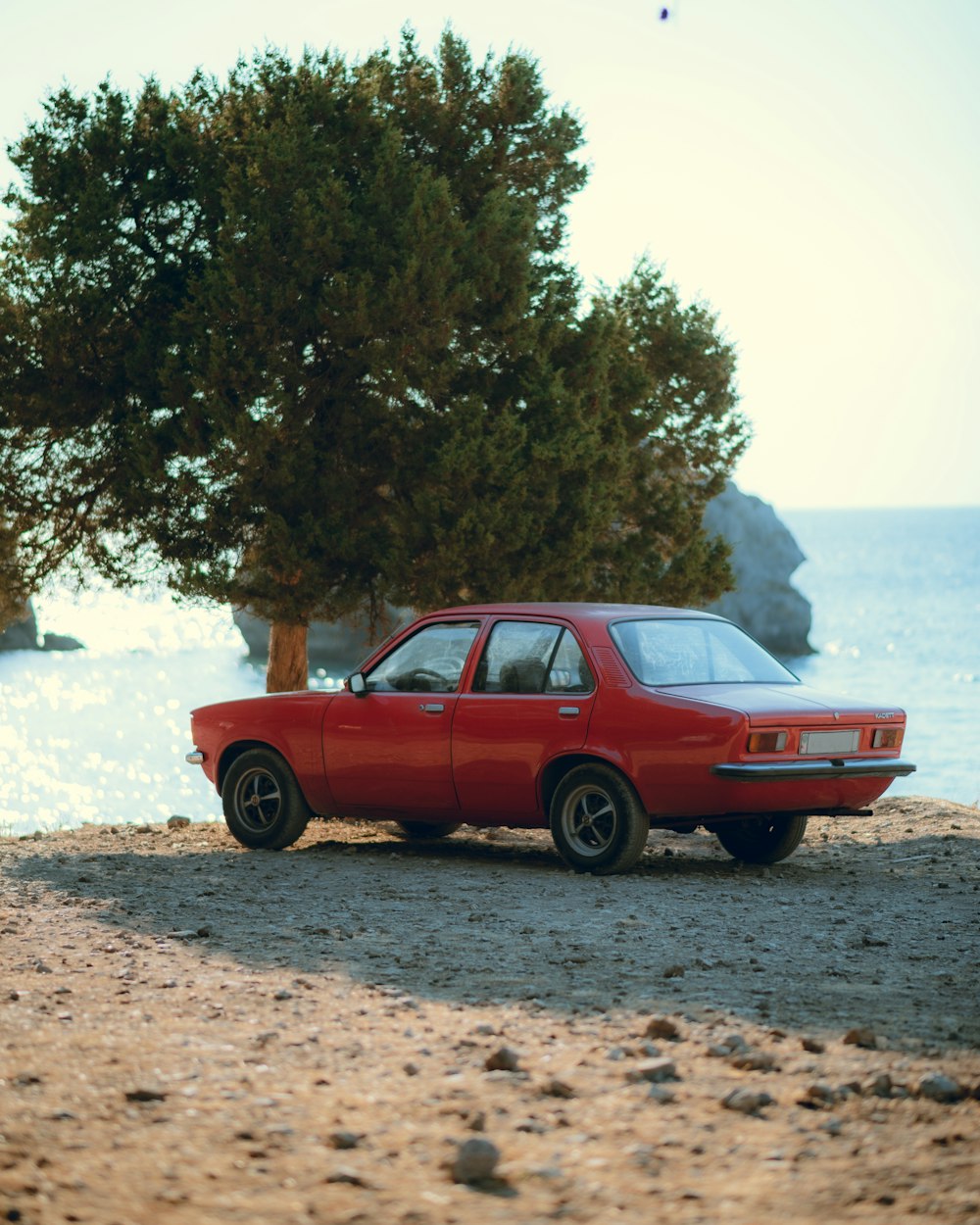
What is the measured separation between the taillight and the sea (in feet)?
24.0

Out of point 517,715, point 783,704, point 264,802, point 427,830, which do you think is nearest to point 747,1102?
point 783,704

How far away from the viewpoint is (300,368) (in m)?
15.4

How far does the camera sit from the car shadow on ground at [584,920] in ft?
19.6

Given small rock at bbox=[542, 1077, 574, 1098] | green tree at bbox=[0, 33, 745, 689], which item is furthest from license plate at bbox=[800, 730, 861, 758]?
green tree at bbox=[0, 33, 745, 689]

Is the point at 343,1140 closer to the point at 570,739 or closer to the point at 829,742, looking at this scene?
the point at 570,739

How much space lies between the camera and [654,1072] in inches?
183

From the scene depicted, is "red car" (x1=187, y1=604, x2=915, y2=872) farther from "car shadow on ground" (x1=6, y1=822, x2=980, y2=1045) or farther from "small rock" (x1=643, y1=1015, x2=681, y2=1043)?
"small rock" (x1=643, y1=1015, x2=681, y2=1043)

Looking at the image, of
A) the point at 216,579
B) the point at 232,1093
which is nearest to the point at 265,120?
the point at 216,579

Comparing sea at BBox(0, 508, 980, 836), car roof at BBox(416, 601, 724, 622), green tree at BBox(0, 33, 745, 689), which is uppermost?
green tree at BBox(0, 33, 745, 689)

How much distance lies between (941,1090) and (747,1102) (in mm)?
579

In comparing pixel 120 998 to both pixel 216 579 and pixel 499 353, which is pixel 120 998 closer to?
pixel 216 579

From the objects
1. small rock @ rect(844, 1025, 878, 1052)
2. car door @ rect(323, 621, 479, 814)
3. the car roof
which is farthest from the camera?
car door @ rect(323, 621, 479, 814)

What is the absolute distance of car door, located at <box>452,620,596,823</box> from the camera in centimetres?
955

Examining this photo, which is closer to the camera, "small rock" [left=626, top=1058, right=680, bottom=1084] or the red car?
"small rock" [left=626, top=1058, right=680, bottom=1084]
